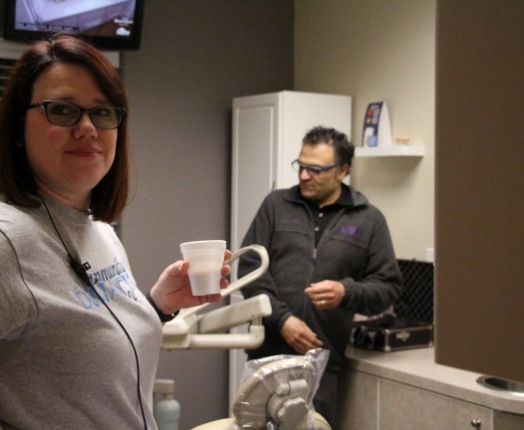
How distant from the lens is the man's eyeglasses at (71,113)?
50.6 inches

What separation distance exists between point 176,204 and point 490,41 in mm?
3793

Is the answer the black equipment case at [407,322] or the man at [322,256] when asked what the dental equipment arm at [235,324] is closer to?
the man at [322,256]

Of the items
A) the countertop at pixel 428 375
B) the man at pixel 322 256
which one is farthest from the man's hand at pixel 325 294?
the countertop at pixel 428 375

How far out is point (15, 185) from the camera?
1276 mm

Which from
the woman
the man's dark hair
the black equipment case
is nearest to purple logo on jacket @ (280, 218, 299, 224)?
the man's dark hair

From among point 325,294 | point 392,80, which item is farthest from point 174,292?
point 392,80

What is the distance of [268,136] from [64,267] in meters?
2.85

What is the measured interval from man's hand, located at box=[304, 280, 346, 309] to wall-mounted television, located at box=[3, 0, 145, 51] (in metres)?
1.68

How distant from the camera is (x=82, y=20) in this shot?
11.8 feet

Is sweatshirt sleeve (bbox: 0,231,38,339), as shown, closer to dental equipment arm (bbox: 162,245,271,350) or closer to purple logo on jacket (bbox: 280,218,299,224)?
dental equipment arm (bbox: 162,245,271,350)

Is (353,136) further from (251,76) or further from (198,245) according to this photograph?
(198,245)

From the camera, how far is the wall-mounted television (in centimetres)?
348

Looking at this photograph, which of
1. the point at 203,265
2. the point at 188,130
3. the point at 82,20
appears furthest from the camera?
the point at 188,130

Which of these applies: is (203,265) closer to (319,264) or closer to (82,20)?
(319,264)
